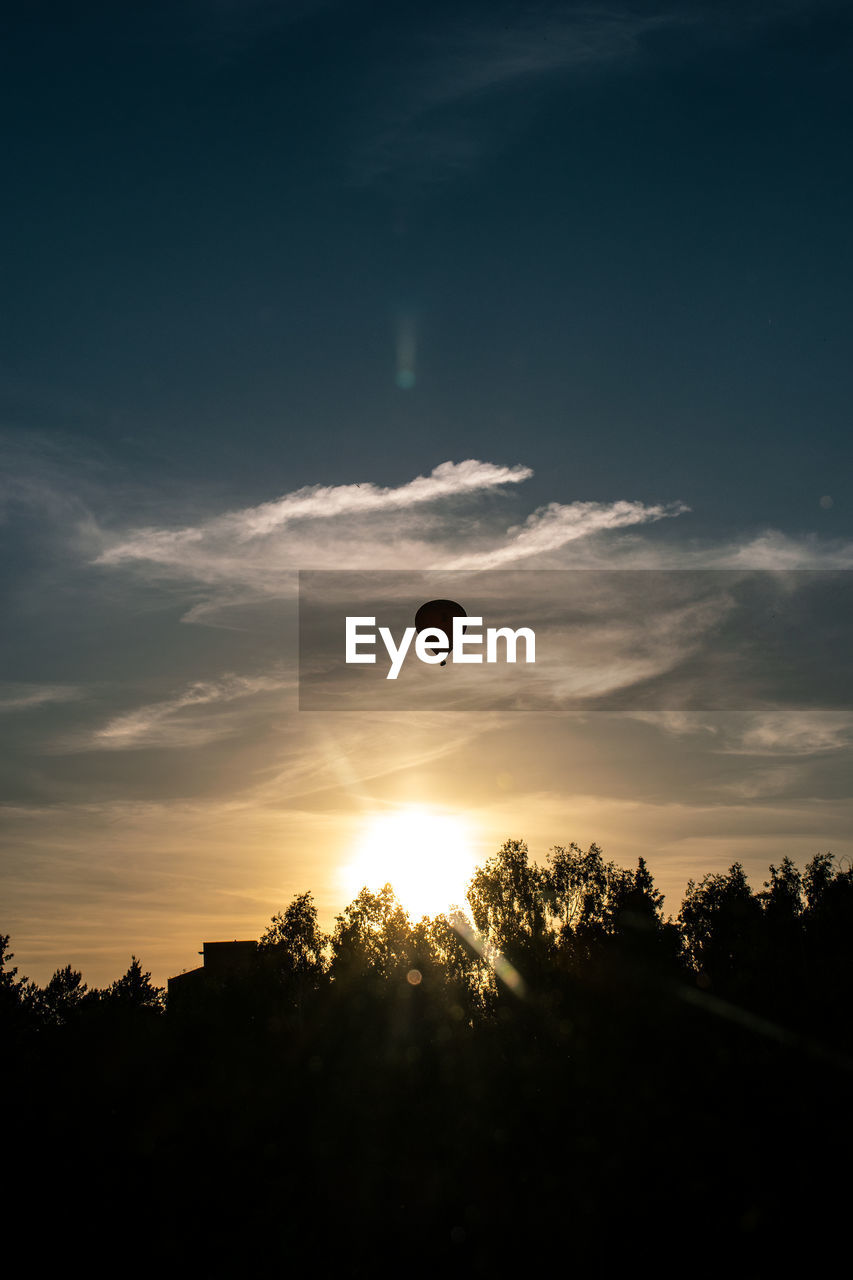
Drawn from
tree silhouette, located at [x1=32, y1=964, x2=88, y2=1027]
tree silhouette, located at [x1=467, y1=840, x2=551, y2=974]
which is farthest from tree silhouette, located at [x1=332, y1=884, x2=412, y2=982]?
tree silhouette, located at [x1=32, y1=964, x2=88, y2=1027]

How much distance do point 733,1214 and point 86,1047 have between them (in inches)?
1347

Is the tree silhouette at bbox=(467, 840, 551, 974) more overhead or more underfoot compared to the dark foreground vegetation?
more overhead

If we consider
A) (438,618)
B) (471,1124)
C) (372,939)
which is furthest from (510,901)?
(438,618)

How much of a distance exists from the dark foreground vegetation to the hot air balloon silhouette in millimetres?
17646

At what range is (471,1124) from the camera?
3428 centimetres

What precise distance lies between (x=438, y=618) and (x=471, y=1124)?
19775 millimetres

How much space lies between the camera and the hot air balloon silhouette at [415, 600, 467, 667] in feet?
91.5

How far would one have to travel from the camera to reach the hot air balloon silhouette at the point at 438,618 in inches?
1097

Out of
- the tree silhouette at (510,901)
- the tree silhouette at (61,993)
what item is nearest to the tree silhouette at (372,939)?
the tree silhouette at (510,901)

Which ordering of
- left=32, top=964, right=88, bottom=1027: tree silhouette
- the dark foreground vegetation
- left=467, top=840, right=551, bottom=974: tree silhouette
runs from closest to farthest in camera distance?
the dark foreground vegetation
left=467, top=840, right=551, bottom=974: tree silhouette
left=32, top=964, right=88, bottom=1027: tree silhouette

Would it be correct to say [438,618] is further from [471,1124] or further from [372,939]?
[372,939]

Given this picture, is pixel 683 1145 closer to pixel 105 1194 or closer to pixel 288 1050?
pixel 105 1194

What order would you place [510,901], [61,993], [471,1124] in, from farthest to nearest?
[61,993], [510,901], [471,1124]

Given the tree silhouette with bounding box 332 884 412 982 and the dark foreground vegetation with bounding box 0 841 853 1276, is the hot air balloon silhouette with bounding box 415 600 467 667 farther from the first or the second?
the tree silhouette with bounding box 332 884 412 982
